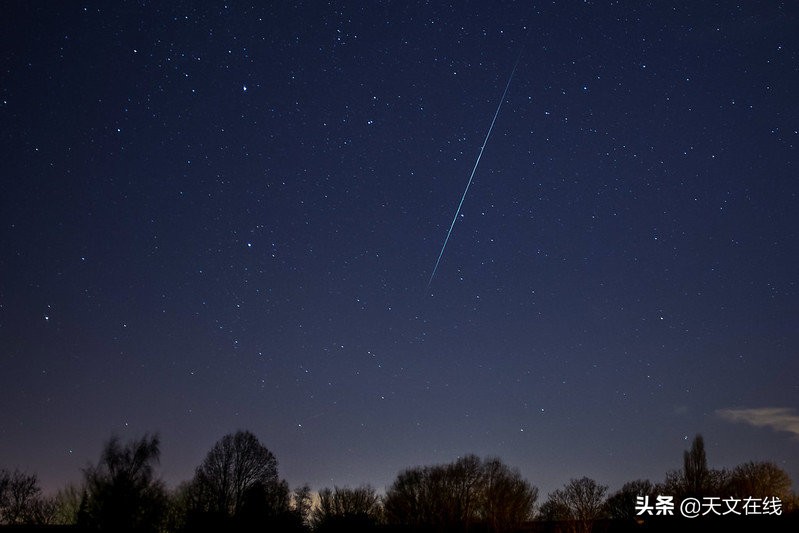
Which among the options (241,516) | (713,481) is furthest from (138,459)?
(713,481)

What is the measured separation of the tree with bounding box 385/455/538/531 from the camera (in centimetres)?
5891

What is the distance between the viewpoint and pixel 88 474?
46094 millimetres

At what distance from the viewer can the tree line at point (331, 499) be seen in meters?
46.4

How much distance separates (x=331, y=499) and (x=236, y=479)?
12717mm

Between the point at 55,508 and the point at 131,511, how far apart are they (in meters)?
16.2

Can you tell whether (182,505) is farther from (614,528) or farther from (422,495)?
(614,528)

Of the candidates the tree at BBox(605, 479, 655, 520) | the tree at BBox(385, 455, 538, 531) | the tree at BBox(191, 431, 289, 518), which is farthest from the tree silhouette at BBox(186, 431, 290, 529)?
the tree at BBox(605, 479, 655, 520)

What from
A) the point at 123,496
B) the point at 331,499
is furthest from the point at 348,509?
the point at 123,496

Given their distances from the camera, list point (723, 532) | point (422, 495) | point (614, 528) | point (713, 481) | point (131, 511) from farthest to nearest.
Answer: point (422, 495) < point (713, 481) < point (614, 528) < point (131, 511) < point (723, 532)

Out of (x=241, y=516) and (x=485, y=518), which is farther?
(x=485, y=518)

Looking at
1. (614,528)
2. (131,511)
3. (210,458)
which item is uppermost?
(210,458)

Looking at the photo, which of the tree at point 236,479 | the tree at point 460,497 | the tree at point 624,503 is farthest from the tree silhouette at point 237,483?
the tree at point 624,503

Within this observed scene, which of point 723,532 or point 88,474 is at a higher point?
point 88,474

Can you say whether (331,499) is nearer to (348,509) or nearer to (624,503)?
(348,509)
